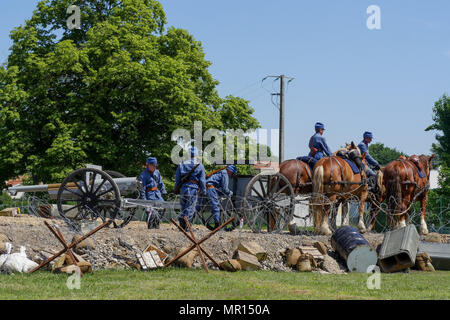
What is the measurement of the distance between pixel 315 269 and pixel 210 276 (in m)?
2.36

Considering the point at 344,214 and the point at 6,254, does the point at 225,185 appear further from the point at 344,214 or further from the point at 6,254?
the point at 6,254

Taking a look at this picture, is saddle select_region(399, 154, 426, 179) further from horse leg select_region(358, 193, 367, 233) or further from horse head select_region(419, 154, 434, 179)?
horse leg select_region(358, 193, 367, 233)

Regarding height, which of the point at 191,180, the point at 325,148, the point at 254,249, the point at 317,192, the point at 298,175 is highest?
the point at 325,148

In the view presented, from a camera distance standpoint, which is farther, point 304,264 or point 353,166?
point 353,166

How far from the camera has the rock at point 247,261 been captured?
10.6 m

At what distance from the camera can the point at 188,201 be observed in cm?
1344

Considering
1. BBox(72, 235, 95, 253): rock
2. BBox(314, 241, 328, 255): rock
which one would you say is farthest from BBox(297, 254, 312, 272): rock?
BBox(72, 235, 95, 253): rock

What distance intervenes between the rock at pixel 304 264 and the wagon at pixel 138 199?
200cm

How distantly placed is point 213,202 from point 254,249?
295 cm

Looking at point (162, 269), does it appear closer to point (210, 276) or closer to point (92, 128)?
point (210, 276)

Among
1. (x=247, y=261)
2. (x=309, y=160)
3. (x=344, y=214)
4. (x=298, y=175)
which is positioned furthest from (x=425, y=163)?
(x=247, y=261)

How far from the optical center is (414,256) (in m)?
11.6

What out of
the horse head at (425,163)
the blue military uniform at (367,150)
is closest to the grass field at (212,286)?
the blue military uniform at (367,150)
